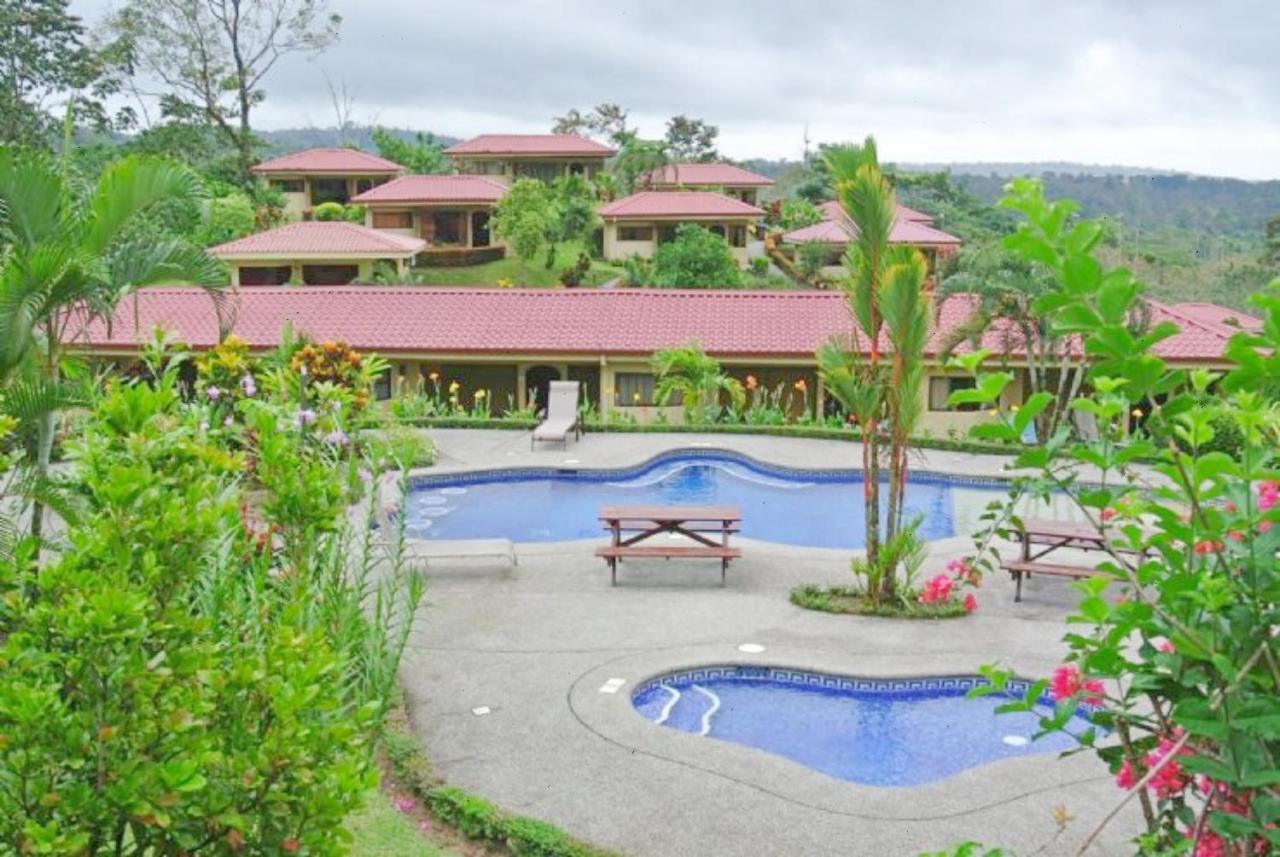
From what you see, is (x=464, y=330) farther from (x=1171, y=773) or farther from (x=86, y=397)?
(x=1171, y=773)

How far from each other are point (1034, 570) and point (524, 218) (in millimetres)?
32317

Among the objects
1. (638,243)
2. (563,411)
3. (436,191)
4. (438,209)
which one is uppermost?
(436,191)

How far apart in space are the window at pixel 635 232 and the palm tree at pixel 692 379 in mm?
21748

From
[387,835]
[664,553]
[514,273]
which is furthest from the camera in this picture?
[514,273]

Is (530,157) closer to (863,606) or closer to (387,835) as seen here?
(863,606)

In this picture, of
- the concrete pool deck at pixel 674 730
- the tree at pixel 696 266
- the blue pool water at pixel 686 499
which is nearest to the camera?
the concrete pool deck at pixel 674 730

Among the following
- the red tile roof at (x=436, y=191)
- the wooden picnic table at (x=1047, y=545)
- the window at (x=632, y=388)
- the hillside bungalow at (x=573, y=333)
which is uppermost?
the red tile roof at (x=436, y=191)

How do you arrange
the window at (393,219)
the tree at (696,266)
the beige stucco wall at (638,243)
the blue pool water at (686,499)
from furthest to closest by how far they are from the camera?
the window at (393,219), the beige stucco wall at (638,243), the tree at (696,266), the blue pool water at (686,499)

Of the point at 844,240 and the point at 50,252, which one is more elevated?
the point at 844,240

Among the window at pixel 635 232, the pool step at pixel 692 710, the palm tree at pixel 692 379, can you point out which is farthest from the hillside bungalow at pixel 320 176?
the pool step at pixel 692 710


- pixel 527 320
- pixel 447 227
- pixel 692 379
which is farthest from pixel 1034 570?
pixel 447 227

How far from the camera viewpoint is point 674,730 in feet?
30.8

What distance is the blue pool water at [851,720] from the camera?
9.78 m

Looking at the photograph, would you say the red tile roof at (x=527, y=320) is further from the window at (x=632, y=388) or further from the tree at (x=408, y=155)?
the tree at (x=408, y=155)
